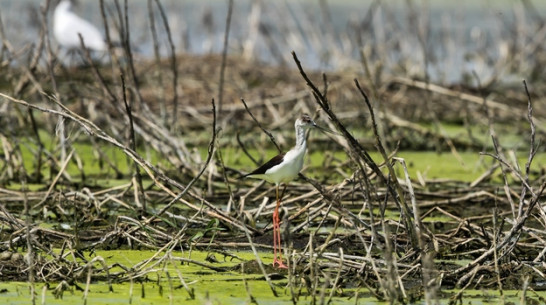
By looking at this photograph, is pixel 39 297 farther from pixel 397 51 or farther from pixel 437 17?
pixel 437 17

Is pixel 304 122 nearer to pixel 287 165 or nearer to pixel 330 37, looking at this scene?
pixel 287 165

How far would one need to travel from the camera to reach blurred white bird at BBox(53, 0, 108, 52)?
10.8m

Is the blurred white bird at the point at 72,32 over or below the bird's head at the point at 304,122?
over

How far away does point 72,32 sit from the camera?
1096 cm

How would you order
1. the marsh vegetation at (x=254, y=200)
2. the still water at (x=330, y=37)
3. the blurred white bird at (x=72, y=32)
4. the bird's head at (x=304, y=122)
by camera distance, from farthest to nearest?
the still water at (x=330, y=37) → the blurred white bird at (x=72, y=32) → the bird's head at (x=304, y=122) → the marsh vegetation at (x=254, y=200)


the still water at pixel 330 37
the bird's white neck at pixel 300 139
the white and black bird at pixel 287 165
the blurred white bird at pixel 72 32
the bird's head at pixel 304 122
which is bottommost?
the white and black bird at pixel 287 165

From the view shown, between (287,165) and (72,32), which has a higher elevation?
(72,32)

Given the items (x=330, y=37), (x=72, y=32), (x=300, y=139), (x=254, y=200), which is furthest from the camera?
(x=330, y=37)

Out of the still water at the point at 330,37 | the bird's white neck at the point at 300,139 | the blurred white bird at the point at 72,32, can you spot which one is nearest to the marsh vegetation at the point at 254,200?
the bird's white neck at the point at 300,139

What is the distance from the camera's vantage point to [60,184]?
243 inches

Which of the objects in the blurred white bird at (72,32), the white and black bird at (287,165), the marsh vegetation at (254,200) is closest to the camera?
the marsh vegetation at (254,200)

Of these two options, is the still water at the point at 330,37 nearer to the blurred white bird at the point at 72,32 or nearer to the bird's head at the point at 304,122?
the blurred white bird at the point at 72,32

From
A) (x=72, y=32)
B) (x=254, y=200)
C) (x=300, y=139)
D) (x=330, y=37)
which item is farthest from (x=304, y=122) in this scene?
(x=330, y=37)

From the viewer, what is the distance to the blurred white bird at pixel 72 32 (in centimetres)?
1084
